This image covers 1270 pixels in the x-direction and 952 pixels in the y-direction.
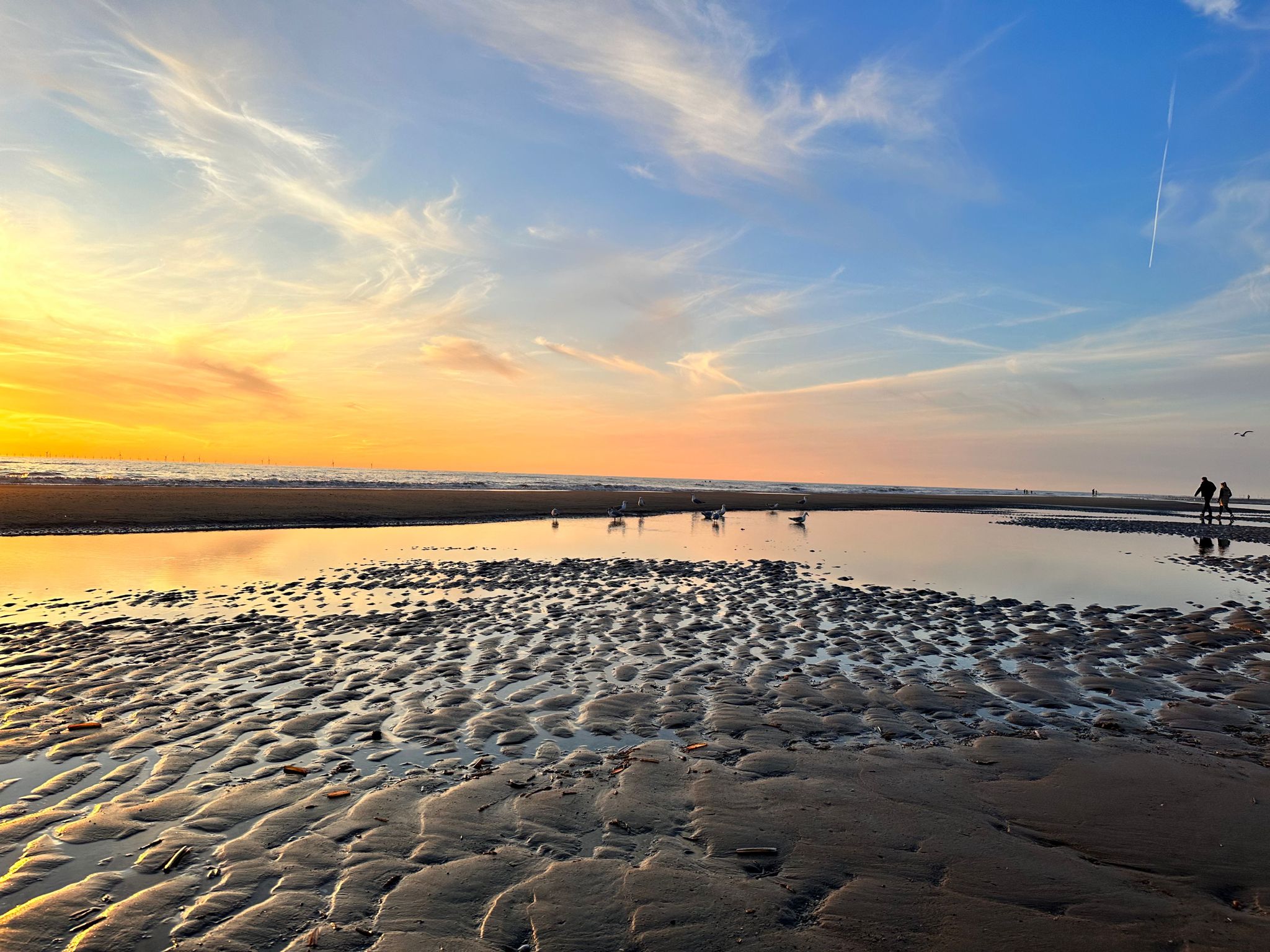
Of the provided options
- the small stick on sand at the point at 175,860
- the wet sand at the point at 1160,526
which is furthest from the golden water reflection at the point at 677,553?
the small stick on sand at the point at 175,860

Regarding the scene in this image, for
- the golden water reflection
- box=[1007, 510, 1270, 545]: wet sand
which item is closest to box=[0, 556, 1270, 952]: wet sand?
the golden water reflection

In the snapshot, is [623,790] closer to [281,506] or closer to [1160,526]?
[281,506]

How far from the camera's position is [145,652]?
10.3 m

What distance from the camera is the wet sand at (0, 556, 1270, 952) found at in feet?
13.6

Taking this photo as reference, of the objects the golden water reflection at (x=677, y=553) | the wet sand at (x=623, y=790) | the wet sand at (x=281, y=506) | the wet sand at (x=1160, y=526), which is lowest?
the wet sand at (x=623, y=790)

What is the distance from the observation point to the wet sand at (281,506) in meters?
30.0

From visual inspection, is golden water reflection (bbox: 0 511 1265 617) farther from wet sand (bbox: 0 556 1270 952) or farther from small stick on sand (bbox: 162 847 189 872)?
small stick on sand (bbox: 162 847 189 872)

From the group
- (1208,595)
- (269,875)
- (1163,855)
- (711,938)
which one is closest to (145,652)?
(269,875)

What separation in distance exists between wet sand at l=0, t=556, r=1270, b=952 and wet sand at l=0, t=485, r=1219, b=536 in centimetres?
2178

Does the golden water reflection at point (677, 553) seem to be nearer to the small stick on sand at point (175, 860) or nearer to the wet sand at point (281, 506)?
the wet sand at point (281, 506)

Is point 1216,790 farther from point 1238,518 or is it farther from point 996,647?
point 1238,518

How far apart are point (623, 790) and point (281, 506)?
132 feet

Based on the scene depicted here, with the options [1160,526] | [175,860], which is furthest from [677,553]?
[1160,526]

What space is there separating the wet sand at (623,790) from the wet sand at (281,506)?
21.8 m
